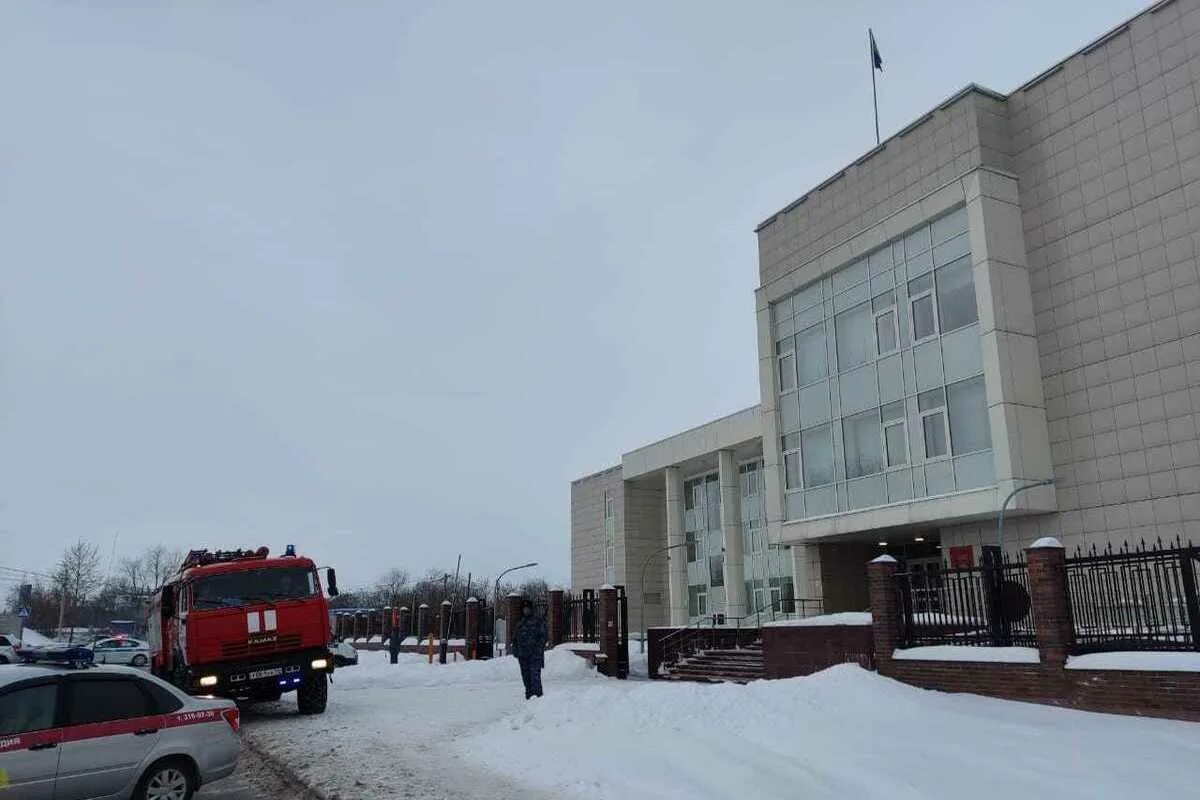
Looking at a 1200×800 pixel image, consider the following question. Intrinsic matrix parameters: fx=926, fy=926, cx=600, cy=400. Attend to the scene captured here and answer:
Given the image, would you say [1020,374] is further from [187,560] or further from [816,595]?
[187,560]

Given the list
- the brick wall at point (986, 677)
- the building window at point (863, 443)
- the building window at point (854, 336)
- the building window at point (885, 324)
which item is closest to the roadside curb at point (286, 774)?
the brick wall at point (986, 677)

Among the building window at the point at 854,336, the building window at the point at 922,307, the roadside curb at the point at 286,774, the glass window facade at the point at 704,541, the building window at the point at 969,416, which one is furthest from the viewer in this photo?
the glass window facade at the point at 704,541

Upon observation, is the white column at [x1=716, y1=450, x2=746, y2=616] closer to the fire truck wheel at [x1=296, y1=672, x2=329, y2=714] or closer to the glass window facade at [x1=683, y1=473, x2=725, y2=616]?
the glass window facade at [x1=683, y1=473, x2=725, y2=616]

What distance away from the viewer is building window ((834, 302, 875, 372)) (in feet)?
83.4

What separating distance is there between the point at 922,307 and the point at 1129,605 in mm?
12477

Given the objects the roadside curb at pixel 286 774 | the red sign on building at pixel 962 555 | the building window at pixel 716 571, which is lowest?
the roadside curb at pixel 286 774

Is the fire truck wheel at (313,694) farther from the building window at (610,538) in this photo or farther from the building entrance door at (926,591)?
the building window at (610,538)

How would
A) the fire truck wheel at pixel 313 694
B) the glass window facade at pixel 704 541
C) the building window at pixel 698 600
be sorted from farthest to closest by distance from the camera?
the building window at pixel 698 600
the glass window facade at pixel 704 541
the fire truck wheel at pixel 313 694

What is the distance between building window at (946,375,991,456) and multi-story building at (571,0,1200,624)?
0.17ft

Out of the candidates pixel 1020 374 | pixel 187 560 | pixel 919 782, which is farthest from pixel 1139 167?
pixel 187 560

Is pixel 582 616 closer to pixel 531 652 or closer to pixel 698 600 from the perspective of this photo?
pixel 531 652

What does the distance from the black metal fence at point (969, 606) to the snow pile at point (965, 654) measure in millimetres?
372

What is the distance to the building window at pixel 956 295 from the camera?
2253 cm

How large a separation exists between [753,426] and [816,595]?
618 inches
